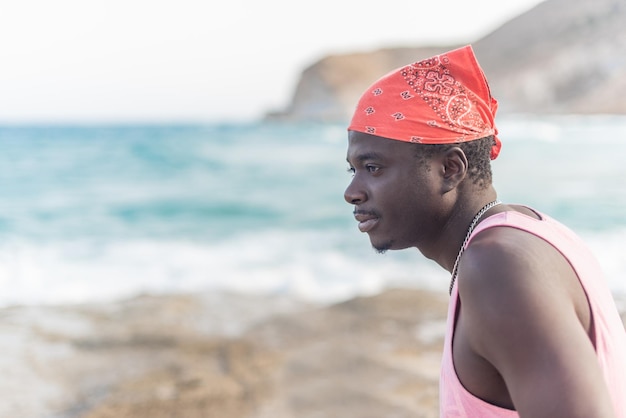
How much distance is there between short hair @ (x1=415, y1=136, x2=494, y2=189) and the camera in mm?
1351

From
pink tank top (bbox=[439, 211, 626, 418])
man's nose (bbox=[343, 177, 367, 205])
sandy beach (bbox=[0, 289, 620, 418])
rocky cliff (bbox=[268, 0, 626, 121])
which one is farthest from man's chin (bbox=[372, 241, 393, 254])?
rocky cliff (bbox=[268, 0, 626, 121])

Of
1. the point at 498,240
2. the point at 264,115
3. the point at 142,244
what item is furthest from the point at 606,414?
the point at 264,115

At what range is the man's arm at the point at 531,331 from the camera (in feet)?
3.20

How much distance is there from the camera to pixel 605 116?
22.5 meters

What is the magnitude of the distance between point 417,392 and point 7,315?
398 centimetres

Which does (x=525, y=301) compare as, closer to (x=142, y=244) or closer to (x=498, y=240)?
(x=498, y=240)

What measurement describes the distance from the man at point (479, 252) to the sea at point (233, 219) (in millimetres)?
5370

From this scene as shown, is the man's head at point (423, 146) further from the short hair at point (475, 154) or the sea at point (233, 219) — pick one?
the sea at point (233, 219)

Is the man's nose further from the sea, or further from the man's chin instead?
the sea

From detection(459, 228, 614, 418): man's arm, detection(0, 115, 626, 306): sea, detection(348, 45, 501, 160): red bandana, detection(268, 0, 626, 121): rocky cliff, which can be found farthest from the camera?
detection(0, 115, 626, 306): sea

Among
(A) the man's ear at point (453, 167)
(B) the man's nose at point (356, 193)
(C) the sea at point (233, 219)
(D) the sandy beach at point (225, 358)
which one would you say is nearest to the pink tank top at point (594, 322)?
(A) the man's ear at point (453, 167)

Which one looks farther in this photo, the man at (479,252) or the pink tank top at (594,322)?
the pink tank top at (594,322)

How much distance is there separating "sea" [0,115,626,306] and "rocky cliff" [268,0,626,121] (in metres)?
1.89

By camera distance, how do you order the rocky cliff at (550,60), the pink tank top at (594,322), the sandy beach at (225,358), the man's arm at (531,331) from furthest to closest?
the rocky cliff at (550,60) → the sandy beach at (225,358) → the pink tank top at (594,322) → the man's arm at (531,331)
